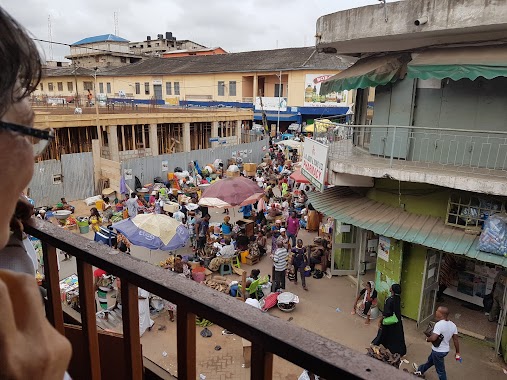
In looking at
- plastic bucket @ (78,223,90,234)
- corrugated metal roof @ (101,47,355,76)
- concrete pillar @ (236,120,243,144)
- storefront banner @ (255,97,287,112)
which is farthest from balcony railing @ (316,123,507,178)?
storefront banner @ (255,97,287,112)

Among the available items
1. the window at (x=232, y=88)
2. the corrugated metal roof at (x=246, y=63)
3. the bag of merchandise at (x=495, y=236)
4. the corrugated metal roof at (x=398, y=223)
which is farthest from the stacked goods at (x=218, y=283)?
the window at (x=232, y=88)

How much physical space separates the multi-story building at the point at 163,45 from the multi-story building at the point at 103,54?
4.22 metres

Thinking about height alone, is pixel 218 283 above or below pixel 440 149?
below

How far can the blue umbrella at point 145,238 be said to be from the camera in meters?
9.83

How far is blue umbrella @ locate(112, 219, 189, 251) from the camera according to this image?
9.83 m

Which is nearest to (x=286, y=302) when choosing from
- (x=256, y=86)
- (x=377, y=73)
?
(x=377, y=73)

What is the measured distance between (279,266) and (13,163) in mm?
9712

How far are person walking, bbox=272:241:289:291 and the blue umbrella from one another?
8.21 feet

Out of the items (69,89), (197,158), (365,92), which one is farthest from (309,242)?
(69,89)

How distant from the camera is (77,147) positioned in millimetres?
21875

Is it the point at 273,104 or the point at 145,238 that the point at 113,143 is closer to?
the point at 145,238

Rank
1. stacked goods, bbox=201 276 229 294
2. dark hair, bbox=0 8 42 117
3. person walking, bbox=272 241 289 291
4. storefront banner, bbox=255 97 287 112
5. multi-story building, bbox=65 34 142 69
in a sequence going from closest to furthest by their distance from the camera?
dark hair, bbox=0 8 42 117, person walking, bbox=272 241 289 291, stacked goods, bbox=201 276 229 294, storefront banner, bbox=255 97 287 112, multi-story building, bbox=65 34 142 69

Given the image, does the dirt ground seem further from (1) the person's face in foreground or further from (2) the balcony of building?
(1) the person's face in foreground

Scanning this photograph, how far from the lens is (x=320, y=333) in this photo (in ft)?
29.7
